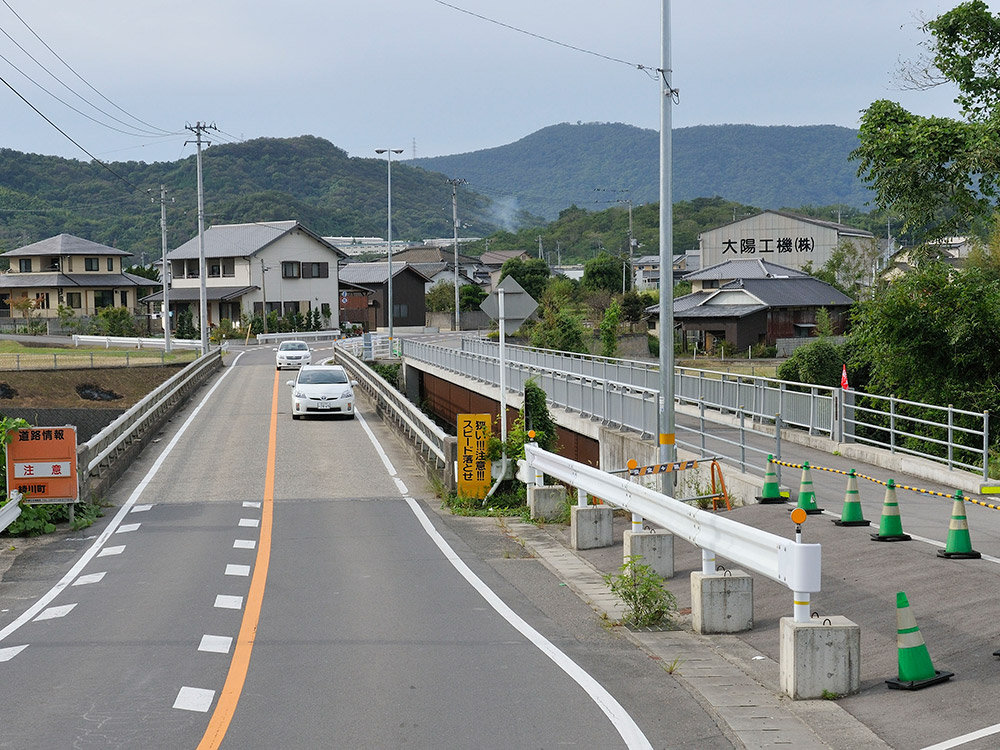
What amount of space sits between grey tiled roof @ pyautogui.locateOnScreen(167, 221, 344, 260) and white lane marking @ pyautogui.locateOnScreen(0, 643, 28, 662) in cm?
8319

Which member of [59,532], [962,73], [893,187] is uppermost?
[962,73]

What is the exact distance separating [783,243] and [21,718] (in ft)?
315

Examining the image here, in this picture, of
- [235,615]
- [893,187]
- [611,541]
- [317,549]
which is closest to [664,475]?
[611,541]

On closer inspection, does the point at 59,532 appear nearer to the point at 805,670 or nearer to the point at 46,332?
the point at 805,670

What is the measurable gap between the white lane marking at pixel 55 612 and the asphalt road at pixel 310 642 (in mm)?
57

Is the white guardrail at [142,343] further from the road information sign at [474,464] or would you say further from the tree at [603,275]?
the road information sign at [474,464]

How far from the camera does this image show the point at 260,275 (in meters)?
92.7

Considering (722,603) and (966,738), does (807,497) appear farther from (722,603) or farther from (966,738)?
(966,738)

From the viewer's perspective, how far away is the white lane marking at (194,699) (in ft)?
24.6

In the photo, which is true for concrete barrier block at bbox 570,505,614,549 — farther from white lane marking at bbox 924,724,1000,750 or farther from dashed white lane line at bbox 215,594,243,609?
white lane marking at bbox 924,724,1000,750

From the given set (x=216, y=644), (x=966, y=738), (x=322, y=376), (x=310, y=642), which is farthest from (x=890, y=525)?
(x=322, y=376)

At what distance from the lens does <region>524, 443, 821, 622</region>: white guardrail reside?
25.3 ft

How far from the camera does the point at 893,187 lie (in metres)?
23.1

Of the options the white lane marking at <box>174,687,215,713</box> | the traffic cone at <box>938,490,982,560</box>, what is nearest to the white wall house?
the traffic cone at <box>938,490,982,560</box>
